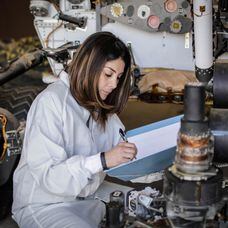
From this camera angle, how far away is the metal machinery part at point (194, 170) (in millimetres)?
1141

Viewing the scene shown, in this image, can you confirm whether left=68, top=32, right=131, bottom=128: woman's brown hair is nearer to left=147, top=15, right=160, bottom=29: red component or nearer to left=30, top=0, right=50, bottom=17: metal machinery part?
left=147, top=15, right=160, bottom=29: red component

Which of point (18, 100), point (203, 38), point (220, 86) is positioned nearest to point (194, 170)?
point (220, 86)

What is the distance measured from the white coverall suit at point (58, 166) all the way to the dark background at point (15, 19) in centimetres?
512

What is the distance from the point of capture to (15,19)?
6816mm

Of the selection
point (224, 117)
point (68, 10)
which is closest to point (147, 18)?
point (68, 10)

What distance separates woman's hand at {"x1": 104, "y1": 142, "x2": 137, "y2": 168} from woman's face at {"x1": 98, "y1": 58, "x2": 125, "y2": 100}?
13.3 inches

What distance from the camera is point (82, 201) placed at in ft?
6.36

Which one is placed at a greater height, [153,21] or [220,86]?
[220,86]

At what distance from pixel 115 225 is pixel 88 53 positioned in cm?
72

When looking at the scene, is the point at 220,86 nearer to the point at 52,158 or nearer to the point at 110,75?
the point at 110,75

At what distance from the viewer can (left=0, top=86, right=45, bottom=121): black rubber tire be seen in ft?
10.5

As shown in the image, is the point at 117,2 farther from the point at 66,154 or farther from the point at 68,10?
the point at 66,154

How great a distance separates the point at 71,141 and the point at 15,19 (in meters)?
5.33

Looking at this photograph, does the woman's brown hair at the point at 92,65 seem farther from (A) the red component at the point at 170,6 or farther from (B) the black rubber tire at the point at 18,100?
(A) the red component at the point at 170,6
